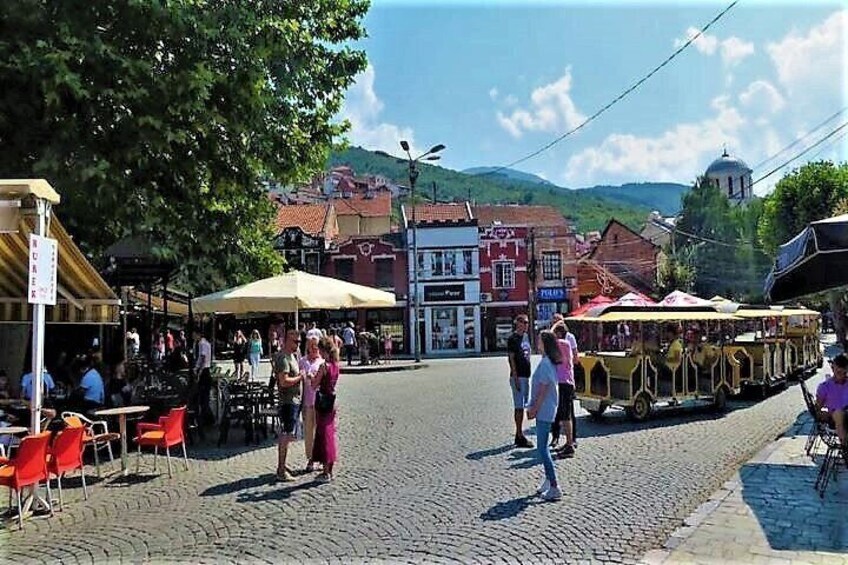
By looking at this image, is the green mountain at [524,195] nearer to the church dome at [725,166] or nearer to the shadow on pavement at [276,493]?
the church dome at [725,166]

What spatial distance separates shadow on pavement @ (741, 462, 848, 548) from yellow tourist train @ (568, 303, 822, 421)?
414cm

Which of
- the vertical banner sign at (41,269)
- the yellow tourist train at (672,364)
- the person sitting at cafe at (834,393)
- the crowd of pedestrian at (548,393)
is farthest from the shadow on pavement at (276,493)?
the yellow tourist train at (672,364)

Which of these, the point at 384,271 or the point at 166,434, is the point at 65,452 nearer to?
the point at 166,434

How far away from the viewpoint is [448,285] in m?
47.3

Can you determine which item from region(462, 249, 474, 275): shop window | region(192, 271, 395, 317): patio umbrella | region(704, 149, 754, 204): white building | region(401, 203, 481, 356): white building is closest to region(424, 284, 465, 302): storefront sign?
region(401, 203, 481, 356): white building

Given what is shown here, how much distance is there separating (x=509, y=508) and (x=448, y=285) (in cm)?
3994

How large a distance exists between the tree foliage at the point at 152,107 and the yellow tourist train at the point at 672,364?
671 centimetres

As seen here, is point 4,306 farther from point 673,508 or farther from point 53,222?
point 673,508

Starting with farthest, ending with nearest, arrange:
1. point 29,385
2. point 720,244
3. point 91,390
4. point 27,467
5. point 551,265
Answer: point 720,244 → point 551,265 → point 29,385 → point 91,390 → point 27,467

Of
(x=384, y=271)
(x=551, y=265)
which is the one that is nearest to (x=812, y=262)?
(x=384, y=271)

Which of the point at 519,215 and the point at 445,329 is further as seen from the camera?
the point at 519,215

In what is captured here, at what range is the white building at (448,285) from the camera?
47.0m

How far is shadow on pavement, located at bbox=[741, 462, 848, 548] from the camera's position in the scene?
6.32 meters

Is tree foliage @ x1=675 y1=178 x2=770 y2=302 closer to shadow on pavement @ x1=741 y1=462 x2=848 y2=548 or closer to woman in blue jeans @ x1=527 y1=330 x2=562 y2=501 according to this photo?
shadow on pavement @ x1=741 y1=462 x2=848 y2=548
